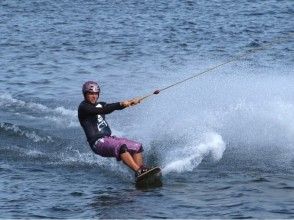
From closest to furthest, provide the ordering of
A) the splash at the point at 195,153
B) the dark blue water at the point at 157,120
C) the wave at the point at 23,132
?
the dark blue water at the point at 157,120, the splash at the point at 195,153, the wave at the point at 23,132

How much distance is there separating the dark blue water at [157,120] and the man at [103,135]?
52 centimetres

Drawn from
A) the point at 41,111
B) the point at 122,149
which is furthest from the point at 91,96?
the point at 41,111

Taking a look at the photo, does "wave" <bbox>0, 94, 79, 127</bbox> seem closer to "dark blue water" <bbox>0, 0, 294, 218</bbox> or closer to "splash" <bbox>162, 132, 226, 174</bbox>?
"dark blue water" <bbox>0, 0, 294, 218</bbox>

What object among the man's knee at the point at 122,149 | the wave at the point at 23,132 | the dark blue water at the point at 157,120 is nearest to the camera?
the dark blue water at the point at 157,120

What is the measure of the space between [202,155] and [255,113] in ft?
10.9

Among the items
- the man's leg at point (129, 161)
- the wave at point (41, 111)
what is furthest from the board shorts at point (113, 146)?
the wave at point (41, 111)

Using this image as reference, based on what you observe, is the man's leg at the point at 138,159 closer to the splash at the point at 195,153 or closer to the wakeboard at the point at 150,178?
the wakeboard at the point at 150,178

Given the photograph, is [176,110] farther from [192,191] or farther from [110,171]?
[192,191]

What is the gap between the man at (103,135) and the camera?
1335 centimetres

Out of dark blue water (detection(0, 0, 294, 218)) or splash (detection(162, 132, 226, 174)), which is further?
splash (detection(162, 132, 226, 174))

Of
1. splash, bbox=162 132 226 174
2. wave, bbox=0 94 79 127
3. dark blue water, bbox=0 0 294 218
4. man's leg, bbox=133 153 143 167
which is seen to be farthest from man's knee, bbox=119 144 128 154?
wave, bbox=0 94 79 127

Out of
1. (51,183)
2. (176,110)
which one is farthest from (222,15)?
(51,183)

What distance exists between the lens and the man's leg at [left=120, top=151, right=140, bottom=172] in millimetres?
13299

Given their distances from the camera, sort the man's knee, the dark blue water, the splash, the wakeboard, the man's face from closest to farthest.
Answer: the dark blue water → the wakeboard → the man's knee → the man's face → the splash
